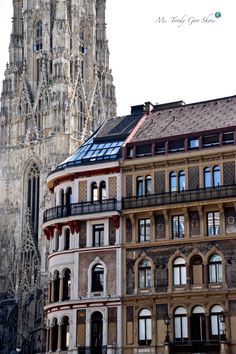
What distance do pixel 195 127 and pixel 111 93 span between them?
289 ft

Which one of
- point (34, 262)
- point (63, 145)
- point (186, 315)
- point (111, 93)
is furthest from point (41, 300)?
point (186, 315)

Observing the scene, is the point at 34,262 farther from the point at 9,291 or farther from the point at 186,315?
the point at 186,315

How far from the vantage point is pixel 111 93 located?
14362 cm

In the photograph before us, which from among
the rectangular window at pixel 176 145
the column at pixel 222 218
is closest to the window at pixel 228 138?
the rectangular window at pixel 176 145

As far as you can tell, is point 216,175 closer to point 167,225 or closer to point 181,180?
point 181,180

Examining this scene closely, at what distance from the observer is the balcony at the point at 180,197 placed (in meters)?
50.9

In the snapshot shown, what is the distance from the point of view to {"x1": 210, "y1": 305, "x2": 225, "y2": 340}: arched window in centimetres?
4919

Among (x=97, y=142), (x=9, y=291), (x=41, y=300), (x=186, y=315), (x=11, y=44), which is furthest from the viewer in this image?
(x=11, y=44)

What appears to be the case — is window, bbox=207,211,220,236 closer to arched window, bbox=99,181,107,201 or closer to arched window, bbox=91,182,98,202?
arched window, bbox=99,181,107,201

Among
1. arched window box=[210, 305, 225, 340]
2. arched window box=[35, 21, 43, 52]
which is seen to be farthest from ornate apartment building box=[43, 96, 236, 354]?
arched window box=[35, 21, 43, 52]

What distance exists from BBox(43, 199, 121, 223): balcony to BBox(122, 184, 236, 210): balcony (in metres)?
0.76

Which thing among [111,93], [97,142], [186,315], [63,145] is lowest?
[186,315]

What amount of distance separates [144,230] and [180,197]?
334 centimetres

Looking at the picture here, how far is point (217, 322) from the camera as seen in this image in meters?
49.5
